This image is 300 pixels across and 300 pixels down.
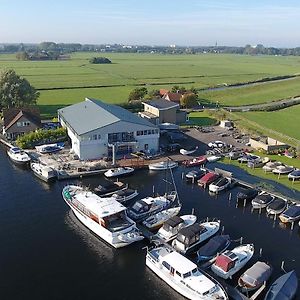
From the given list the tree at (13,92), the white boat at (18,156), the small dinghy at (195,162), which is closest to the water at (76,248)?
the white boat at (18,156)

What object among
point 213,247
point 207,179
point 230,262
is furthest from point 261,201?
point 230,262

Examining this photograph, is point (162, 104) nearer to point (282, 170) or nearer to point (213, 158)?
point (213, 158)

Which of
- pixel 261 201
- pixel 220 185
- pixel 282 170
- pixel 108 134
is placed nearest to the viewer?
pixel 261 201

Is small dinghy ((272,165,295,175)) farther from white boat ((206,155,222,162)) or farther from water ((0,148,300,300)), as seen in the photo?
white boat ((206,155,222,162))

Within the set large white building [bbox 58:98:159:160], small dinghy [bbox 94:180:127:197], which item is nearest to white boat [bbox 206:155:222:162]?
large white building [bbox 58:98:159:160]

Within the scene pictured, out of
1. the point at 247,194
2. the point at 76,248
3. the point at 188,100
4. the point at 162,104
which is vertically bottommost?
the point at 76,248

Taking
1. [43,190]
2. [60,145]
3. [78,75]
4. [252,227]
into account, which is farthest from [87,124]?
[78,75]
